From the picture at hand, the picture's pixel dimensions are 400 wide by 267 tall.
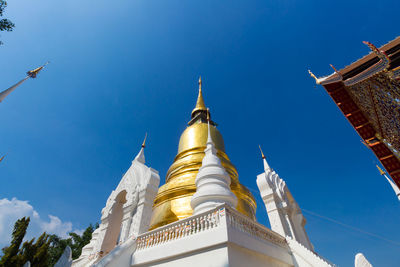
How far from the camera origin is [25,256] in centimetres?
1185

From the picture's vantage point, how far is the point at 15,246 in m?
11.9

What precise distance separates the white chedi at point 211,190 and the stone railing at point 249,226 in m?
0.73

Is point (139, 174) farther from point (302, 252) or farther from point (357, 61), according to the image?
point (357, 61)

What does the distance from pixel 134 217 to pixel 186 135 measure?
6.62 meters

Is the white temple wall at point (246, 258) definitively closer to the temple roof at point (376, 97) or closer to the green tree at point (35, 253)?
the temple roof at point (376, 97)

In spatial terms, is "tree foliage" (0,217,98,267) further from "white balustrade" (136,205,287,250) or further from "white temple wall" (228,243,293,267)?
"white temple wall" (228,243,293,267)

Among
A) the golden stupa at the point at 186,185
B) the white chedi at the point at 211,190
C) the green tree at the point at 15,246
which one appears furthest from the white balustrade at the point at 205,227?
the green tree at the point at 15,246

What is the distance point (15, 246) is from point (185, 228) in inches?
517

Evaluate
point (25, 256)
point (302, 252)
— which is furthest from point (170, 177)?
point (25, 256)

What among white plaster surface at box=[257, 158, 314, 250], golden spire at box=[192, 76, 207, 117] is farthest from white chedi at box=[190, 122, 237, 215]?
golden spire at box=[192, 76, 207, 117]

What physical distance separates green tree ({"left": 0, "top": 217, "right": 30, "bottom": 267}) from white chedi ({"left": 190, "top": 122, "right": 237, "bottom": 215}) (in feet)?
38.7

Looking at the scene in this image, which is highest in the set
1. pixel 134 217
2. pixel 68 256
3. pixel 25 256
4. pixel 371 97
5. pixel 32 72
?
pixel 32 72

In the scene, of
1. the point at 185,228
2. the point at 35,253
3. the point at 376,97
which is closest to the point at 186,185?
the point at 185,228

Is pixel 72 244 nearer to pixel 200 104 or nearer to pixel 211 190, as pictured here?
pixel 200 104
